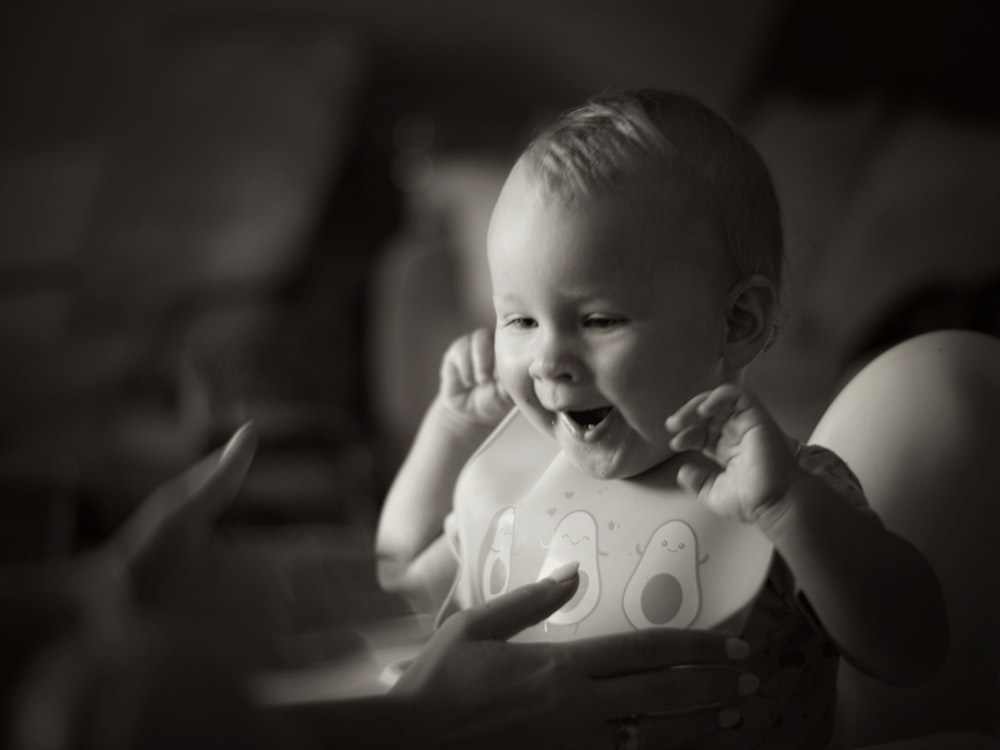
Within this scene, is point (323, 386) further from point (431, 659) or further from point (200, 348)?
point (431, 659)

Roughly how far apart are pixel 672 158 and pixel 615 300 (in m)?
0.09

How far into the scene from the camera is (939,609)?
59 cm

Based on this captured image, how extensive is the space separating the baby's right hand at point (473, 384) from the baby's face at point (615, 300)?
0.14 meters

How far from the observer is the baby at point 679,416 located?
22.6 inches

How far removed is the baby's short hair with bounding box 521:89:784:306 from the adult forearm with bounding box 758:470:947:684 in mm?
164

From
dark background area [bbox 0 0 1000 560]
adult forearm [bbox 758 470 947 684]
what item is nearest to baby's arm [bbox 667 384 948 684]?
adult forearm [bbox 758 470 947 684]

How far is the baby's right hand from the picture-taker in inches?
31.4

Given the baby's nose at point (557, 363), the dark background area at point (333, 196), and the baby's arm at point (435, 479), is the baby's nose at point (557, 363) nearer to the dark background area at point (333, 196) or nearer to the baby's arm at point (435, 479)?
the baby's arm at point (435, 479)

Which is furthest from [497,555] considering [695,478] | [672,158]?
[672,158]

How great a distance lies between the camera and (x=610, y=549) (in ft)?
2.19

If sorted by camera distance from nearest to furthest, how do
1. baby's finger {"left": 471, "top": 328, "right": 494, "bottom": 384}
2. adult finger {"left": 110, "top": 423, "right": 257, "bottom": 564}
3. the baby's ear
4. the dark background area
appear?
1. adult finger {"left": 110, "top": 423, "right": 257, "bottom": 564}
2. the baby's ear
3. baby's finger {"left": 471, "top": 328, "right": 494, "bottom": 384}
4. the dark background area

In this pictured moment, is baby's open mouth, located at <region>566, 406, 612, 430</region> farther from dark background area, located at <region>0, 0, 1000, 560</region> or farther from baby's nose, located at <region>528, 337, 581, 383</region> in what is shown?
dark background area, located at <region>0, 0, 1000, 560</region>

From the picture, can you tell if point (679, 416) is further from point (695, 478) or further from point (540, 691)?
point (540, 691)

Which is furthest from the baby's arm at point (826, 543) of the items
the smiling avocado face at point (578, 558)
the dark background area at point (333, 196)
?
the dark background area at point (333, 196)
